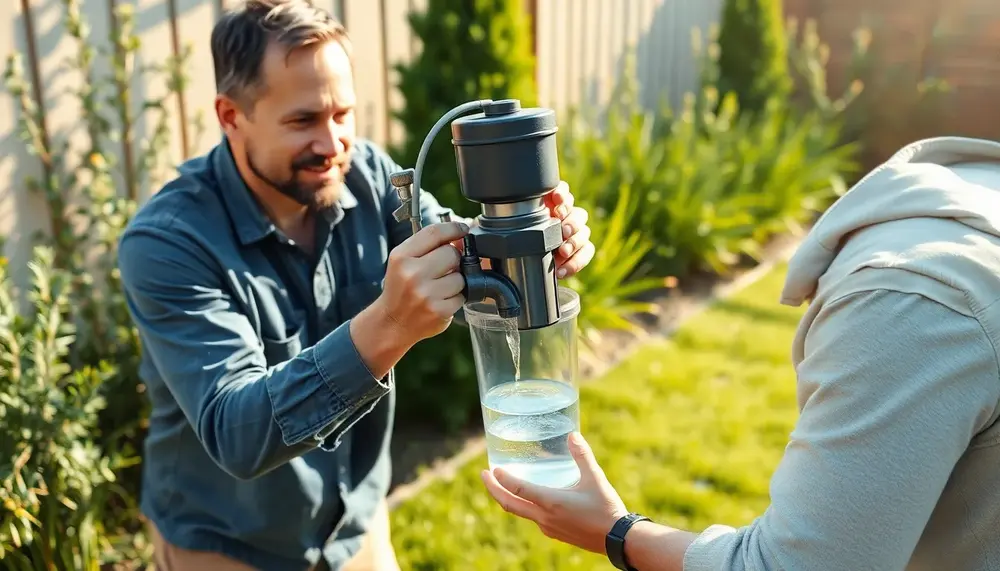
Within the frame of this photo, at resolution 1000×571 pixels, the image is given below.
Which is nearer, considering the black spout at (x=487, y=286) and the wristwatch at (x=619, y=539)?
A: the black spout at (x=487, y=286)

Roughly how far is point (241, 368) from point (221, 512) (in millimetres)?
561

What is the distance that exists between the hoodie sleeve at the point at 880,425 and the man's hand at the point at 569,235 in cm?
67

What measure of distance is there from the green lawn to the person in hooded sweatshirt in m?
2.04

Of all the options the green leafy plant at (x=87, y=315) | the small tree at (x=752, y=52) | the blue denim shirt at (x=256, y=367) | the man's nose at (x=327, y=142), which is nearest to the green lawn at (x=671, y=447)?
the blue denim shirt at (x=256, y=367)

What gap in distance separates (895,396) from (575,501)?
27.9 inches

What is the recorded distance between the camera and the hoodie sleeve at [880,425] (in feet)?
4.39

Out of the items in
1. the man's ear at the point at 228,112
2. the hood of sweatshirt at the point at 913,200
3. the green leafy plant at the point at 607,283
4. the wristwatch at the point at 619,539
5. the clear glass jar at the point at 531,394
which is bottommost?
the green leafy plant at the point at 607,283

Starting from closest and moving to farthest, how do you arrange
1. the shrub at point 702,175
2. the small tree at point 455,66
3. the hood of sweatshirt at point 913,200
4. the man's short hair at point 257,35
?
the hood of sweatshirt at point 913,200 → the man's short hair at point 257,35 → the small tree at point 455,66 → the shrub at point 702,175

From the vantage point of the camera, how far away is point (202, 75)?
3.94m

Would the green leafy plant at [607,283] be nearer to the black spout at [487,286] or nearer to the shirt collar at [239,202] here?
the shirt collar at [239,202]

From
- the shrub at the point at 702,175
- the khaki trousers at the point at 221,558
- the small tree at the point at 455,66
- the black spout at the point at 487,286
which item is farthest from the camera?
the shrub at the point at 702,175

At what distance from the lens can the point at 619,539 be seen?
5.86 ft

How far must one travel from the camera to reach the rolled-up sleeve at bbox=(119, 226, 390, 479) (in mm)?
1819

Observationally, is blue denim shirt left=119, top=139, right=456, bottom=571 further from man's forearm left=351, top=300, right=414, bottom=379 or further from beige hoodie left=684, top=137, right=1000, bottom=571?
beige hoodie left=684, top=137, right=1000, bottom=571
